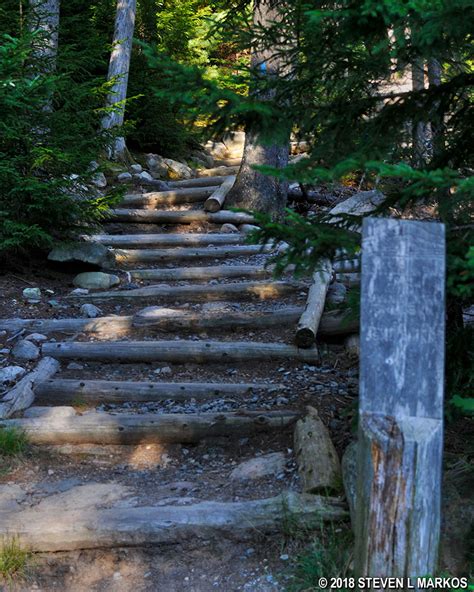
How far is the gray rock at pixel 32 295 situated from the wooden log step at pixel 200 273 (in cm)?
133

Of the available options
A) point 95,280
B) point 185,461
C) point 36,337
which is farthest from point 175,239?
point 185,461

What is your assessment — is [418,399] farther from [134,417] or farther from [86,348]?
[86,348]

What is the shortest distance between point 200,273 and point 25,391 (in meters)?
3.50

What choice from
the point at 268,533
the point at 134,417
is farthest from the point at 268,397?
the point at 268,533

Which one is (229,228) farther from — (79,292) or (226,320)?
(226,320)

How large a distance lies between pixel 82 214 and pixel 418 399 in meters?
6.26

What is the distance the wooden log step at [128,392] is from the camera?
224 inches

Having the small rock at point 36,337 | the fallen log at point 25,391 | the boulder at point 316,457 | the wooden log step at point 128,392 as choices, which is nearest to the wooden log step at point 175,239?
the small rock at point 36,337

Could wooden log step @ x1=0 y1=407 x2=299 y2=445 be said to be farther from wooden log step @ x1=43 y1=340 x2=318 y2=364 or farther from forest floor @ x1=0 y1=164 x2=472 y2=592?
wooden log step @ x1=43 y1=340 x2=318 y2=364

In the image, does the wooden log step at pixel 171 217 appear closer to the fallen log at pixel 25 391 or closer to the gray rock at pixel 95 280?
the gray rock at pixel 95 280

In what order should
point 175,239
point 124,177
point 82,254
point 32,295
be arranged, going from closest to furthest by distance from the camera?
1. point 32,295
2. point 82,254
3. point 175,239
4. point 124,177

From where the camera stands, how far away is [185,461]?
16.2 feet

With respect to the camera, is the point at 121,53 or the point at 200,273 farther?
the point at 121,53

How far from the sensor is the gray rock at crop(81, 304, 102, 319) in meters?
7.31
